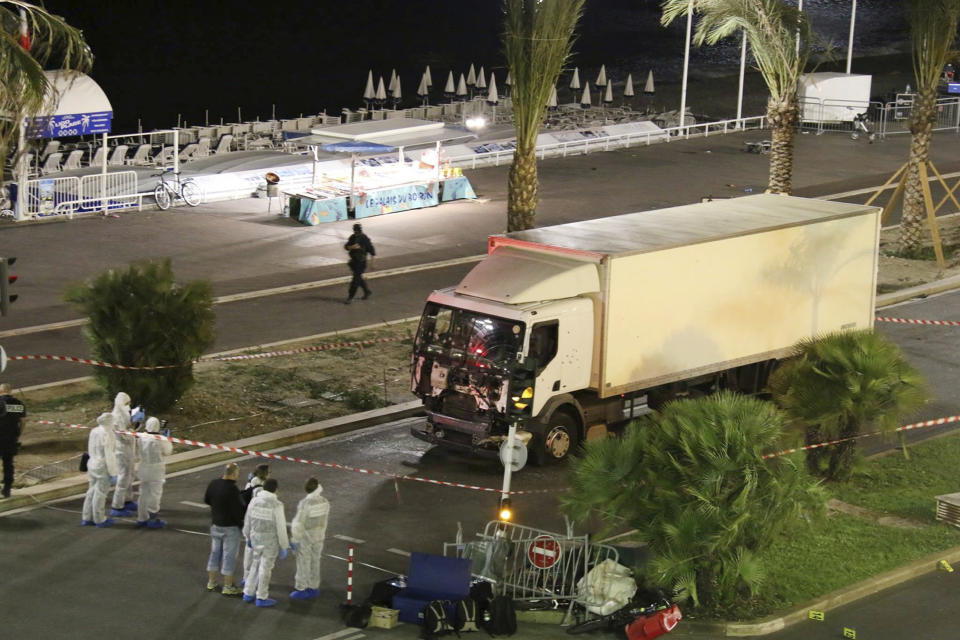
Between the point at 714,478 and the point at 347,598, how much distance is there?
152 inches

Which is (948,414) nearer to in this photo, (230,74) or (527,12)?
(527,12)

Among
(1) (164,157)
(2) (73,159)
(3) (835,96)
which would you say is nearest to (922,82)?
(3) (835,96)

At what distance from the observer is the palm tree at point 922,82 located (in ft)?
106

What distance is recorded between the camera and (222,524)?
47.0 feet

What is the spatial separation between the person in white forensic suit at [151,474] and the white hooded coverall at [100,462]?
1.12ft

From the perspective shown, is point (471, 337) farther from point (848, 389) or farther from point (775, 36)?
point (775, 36)

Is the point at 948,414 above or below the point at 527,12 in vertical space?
below

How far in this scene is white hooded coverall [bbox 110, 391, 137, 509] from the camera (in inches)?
639

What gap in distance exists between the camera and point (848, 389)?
17.6 metres

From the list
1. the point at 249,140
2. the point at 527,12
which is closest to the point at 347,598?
the point at 527,12

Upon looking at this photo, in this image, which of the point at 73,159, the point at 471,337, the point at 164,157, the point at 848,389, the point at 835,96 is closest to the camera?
the point at 848,389

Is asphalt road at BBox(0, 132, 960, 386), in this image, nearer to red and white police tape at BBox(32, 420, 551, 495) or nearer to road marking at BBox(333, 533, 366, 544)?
red and white police tape at BBox(32, 420, 551, 495)

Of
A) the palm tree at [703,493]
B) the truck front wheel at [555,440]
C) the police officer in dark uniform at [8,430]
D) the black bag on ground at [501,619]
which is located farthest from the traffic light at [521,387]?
the police officer in dark uniform at [8,430]

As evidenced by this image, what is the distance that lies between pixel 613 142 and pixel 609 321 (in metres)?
32.9
